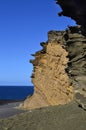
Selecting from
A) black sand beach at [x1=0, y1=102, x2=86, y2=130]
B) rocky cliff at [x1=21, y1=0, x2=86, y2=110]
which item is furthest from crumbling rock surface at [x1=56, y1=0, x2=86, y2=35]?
black sand beach at [x1=0, y1=102, x2=86, y2=130]

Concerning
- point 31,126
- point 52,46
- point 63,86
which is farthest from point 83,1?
point 52,46

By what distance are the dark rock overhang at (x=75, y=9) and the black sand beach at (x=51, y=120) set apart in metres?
6.06

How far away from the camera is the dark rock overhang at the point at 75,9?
48.3 feet

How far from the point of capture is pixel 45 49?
5053 cm

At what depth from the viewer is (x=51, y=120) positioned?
2278 centimetres

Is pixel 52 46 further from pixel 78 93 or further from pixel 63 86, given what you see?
pixel 78 93

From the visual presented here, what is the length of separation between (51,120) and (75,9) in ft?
29.6

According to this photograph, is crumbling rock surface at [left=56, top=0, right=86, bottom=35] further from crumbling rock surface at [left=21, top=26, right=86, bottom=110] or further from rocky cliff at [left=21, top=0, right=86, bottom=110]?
crumbling rock surface at [left=21, top=26, right=86, bottom=110]

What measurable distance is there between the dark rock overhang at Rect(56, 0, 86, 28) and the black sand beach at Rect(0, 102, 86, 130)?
19.9ft

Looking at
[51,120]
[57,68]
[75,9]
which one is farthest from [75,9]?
[57,68]

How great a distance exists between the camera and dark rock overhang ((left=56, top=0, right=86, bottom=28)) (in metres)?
14.7

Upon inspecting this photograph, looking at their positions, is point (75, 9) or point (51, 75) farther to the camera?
point (51, 75)

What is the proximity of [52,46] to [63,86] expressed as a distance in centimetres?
598

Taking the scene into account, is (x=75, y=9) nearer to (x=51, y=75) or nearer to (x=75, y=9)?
(x=75, y=9)
